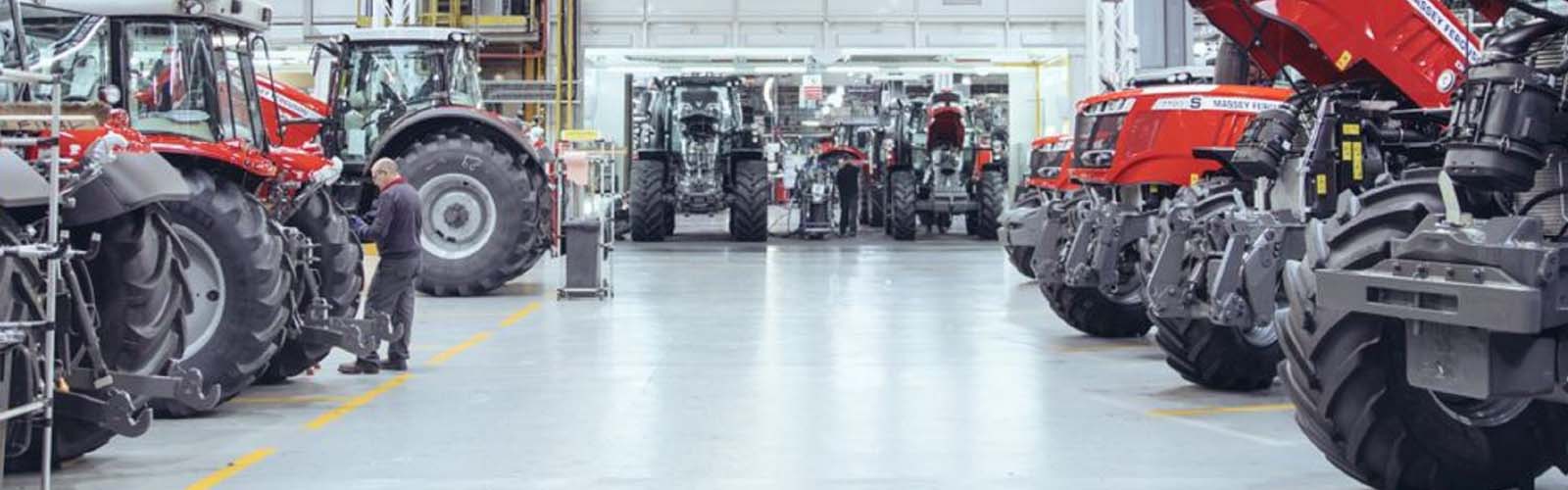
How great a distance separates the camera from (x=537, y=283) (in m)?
19.7

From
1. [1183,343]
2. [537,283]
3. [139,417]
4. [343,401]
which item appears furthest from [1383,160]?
[537,283]

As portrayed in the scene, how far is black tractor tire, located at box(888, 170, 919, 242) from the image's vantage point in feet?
94.3

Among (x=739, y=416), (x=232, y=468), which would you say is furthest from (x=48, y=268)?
(x=739, y=416)

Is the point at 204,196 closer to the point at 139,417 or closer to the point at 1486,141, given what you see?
the point at 139,417

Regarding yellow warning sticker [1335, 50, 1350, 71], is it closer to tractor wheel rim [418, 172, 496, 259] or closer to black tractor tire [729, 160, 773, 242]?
tractor wheel rim [418, 172, 496, 259]

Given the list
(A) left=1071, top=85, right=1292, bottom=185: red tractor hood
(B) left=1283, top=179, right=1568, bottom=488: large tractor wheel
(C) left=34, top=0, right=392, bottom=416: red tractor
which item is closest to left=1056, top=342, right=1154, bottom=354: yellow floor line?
(A) left=1071, top=85, right=1292, bottom=185: red tractor hood

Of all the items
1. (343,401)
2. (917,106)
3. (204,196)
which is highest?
(917,106)

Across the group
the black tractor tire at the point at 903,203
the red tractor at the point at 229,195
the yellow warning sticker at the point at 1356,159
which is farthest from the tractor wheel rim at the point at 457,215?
the black tractor tire at the point at 903,203

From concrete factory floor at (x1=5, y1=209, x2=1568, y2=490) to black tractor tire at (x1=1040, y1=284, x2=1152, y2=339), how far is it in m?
0.15

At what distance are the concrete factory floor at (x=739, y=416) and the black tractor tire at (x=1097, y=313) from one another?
0.51ft

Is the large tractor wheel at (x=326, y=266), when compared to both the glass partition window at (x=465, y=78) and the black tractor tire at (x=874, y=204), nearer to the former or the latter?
the glass partition window at (x=465, y=78)

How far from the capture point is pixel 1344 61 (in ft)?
32.8

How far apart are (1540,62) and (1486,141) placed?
0.44m

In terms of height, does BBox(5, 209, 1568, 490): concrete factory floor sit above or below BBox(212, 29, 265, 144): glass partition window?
below
